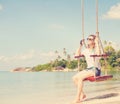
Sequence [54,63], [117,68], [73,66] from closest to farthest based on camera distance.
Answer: [117,68] < [73,66] < [54,63]

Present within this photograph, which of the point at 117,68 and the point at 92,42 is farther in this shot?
the point at 117,68

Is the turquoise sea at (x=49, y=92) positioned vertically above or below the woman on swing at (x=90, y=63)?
below

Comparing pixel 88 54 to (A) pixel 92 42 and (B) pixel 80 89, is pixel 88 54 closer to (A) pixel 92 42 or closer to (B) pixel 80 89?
(A) pixel 92 42

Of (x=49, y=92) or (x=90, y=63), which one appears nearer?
(x=90, y=63)

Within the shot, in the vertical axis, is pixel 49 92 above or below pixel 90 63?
below

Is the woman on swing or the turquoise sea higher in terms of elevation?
the woman on swing

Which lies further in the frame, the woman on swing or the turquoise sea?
the turquoise sea

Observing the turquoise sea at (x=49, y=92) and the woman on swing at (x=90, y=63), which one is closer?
the woman on swing at (x=90, y=63)

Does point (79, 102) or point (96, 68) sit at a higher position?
point (96, 68)

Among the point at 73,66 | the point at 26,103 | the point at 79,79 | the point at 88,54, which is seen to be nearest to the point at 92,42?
the point at 88,54

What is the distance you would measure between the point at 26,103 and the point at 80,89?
4.36 m

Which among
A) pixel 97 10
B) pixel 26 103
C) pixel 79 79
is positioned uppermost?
pixel 97 10

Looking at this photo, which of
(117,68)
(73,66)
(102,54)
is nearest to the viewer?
(102,54)

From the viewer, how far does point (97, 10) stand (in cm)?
1305
